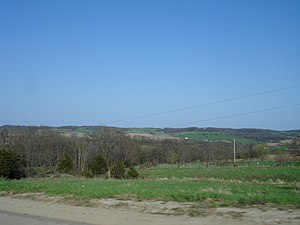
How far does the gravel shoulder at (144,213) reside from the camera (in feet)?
39.0

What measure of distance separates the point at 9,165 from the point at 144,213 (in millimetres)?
39864

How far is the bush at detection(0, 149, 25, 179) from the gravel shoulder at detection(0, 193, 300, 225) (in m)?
32.7

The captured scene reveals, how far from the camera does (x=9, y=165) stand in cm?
5006

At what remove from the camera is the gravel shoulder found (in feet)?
39.0

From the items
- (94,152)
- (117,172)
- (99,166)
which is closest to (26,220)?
(117,172)

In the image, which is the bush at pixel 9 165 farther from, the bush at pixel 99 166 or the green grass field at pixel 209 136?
the green grass field at pixel 209 136

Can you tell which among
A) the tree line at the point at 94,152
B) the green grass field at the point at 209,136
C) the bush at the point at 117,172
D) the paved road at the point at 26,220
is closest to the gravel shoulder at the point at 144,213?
the paved road at the point at 26,220

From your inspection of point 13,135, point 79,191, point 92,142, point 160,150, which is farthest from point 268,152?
point 79,191

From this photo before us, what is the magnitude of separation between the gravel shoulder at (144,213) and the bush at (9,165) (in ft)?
107

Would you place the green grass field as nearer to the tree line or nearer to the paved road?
the tree line

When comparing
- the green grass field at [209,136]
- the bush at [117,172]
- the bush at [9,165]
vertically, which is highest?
the green grass field at [209,136]

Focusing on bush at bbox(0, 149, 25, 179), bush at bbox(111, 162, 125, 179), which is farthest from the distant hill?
bush at bbox(0, 149, 25, 179)

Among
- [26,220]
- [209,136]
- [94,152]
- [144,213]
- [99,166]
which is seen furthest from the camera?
[209,136]

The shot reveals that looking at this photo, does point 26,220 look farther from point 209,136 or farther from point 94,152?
point 209,136
